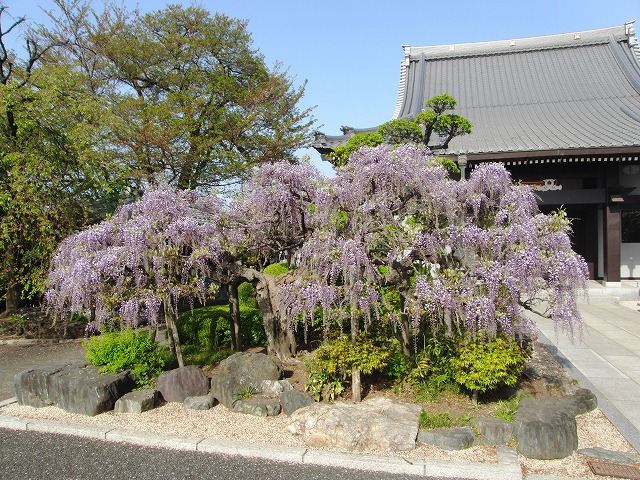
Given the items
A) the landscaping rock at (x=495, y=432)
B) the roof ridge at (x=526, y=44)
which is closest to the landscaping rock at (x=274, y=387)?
the landscaping rock at (x=495, y=432)

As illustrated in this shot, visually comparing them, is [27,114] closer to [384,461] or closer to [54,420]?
[54,420]

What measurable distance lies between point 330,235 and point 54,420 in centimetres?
423

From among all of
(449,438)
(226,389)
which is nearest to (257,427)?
(226,389)

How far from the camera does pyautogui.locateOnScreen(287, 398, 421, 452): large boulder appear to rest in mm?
4898

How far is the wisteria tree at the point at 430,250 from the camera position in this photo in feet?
17.9

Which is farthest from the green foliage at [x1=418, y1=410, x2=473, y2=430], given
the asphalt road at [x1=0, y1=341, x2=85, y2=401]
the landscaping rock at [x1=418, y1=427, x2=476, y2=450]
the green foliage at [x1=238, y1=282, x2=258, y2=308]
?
the asphalt road at [x1=0, y1=341, x2=85, y2=401]

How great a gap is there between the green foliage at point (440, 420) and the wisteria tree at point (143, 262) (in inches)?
136

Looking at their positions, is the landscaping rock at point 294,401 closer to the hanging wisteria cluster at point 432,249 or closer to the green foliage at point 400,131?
the hanging wisteria cluster at point 432,249

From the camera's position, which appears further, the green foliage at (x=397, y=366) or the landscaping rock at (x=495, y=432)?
the green foliage at (x=397, y=366)

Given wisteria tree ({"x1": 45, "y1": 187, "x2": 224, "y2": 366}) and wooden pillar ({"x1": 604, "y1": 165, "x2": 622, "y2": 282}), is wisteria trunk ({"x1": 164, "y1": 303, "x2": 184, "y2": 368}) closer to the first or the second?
wisteria tree ({"x1": 45, "y1": 187, "x2": 224, "y2": 366})

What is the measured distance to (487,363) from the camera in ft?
18.3

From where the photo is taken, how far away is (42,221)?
10023 millimetres

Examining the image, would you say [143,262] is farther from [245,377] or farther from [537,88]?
[537,88]

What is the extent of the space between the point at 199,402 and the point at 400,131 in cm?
650
